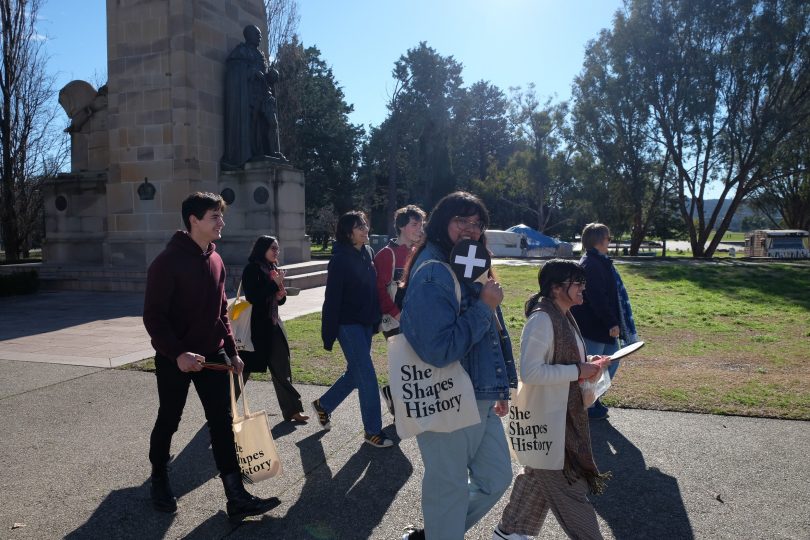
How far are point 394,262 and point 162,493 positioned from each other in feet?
8.91

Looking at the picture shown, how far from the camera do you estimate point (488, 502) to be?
2771 millimetres

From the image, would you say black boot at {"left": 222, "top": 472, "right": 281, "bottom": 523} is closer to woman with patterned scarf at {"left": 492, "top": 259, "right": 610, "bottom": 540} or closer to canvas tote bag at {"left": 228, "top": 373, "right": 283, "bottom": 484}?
canvas tote bag at {"left": 228, "top": 373, "right": 283, "bottom": 484}

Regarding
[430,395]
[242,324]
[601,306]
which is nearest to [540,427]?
[430,395]

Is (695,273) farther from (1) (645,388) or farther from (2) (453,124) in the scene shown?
(2) (453,124)

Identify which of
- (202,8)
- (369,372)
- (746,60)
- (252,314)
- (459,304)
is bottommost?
(369,372)

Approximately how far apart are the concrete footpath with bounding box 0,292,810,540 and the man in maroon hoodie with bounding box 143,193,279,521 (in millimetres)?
225

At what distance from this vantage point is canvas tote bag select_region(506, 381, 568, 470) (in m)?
2.92

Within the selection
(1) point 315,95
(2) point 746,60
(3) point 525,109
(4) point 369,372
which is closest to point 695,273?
(2) point 746,60

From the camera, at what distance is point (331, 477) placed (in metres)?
4.09

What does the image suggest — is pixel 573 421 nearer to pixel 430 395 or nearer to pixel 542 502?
pixel 542 502

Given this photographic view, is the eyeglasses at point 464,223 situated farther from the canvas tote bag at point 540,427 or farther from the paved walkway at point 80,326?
the paved walkway at point 80,326

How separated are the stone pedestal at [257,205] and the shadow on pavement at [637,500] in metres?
12.4

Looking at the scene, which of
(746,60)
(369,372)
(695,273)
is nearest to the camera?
(369,372)

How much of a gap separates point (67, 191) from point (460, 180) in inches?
1705
